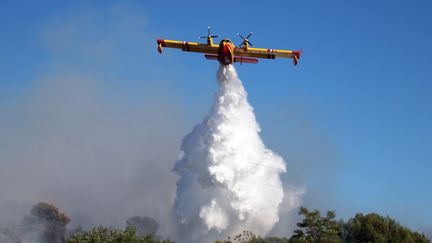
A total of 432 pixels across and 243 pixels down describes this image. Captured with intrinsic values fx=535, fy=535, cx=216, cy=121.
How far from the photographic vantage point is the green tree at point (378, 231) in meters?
94.1

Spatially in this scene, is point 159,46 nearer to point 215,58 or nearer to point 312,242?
point 215,58

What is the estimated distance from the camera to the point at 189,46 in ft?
263

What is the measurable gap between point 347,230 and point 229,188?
31.2 meters

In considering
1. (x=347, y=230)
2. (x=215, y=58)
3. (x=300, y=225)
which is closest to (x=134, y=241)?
(x=300, y=225)

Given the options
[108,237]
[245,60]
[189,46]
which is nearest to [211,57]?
[189,46]

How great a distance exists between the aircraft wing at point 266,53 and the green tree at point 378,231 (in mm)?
34699

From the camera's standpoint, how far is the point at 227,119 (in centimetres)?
8375

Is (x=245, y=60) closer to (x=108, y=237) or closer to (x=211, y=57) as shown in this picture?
(x=211, y=57)

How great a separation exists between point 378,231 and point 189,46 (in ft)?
156

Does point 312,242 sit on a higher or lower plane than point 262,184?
lower

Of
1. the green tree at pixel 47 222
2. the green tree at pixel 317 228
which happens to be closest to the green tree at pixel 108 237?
the green tree at pixel 317 228

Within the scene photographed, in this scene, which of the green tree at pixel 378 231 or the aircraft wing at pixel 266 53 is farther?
the green tree at pixel 378 231

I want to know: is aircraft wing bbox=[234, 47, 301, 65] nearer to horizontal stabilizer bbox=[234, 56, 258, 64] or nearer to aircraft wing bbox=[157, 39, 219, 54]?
horizontal stabilizer bbox=[234, 56, 258, 64]

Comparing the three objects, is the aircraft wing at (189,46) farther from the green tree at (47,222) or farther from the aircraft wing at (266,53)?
the green tree at (47,222)
